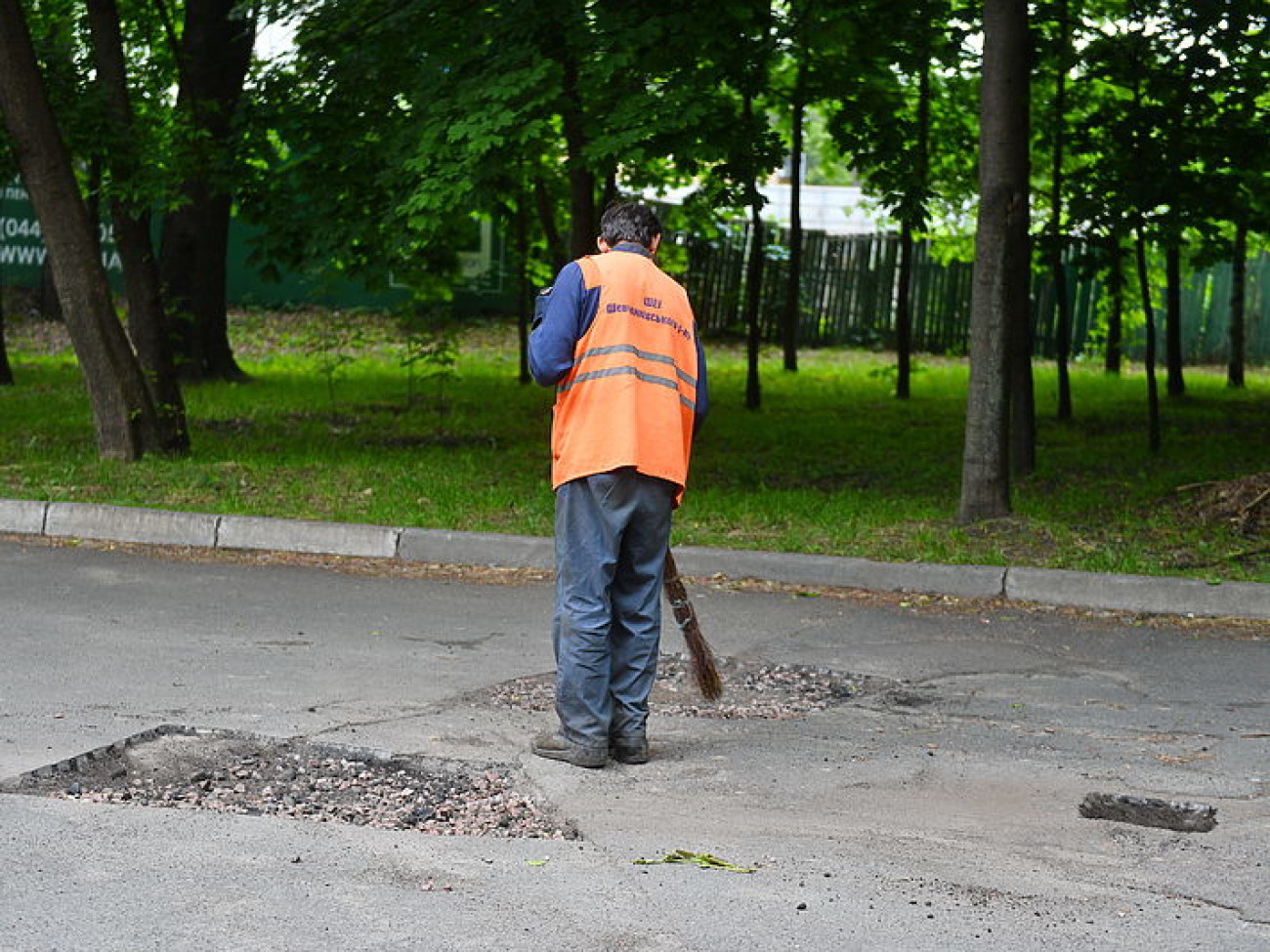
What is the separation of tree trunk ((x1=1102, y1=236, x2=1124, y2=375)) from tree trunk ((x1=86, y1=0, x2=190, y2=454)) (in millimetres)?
7418

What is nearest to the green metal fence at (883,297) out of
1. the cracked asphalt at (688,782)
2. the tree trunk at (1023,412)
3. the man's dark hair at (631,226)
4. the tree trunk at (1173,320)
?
the tree trunk at (1173,320)

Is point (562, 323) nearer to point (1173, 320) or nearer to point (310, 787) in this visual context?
point (310, 787)

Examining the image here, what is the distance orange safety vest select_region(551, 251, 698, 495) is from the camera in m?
5.51

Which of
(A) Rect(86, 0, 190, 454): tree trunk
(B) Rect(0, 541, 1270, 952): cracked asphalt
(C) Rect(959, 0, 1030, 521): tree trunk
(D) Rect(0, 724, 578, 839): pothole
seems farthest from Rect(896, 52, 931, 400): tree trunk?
(D) Rect(0, 724, 578, 839): pothole

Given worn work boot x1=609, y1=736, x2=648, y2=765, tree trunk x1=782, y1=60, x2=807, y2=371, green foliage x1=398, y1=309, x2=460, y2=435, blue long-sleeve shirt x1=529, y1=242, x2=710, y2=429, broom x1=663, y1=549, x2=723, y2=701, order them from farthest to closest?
green foliage x1=398, y1=309, x2=460, y2=435
tree trunk x1=782, y1=60, x2=807, y2=371
broom x1=663, y1=549, x2=723, y2=701
worn work boot x1=609, y1=736, x2=648, y2=765
blue long-sleeve shirt x1=529, y1=242, x2=710, y2=429

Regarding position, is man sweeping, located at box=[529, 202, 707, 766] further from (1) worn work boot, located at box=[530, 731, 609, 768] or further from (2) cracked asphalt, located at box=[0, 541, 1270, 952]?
(2) cracked asphalt, located at box=[0, 541, 1270, 952]

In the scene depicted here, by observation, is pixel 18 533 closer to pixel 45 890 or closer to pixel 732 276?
Result: pixel 45 890

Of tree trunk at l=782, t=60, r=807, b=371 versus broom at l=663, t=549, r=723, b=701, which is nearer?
broom at l=663, t=549, r=723, b=701

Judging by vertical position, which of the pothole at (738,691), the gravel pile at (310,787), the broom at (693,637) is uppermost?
the broom at (693,637)

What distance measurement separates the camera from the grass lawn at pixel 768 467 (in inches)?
393

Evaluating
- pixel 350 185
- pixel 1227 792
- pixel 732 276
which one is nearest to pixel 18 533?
pixel 350 185

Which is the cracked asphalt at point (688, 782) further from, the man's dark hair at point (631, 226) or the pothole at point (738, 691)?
the man's dark hair at point (631, 226)

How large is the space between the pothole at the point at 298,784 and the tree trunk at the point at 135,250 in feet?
25.4

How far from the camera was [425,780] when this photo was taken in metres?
5.29
